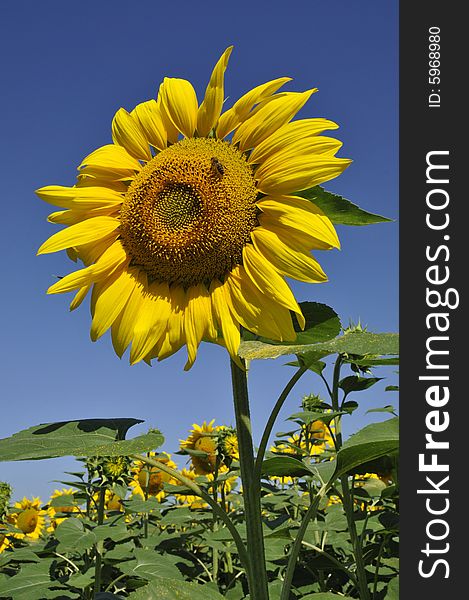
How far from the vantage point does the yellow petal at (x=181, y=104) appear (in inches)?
68.4

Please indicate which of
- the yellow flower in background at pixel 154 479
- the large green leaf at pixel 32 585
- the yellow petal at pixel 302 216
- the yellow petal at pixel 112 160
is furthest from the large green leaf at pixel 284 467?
the yellow flower in background at pixel 154 479

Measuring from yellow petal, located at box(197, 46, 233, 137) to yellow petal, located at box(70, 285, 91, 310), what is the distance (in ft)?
1.58

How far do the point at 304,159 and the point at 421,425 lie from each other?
26.1 inches

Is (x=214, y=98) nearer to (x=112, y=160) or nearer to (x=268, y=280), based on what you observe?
(x=112, y=160)

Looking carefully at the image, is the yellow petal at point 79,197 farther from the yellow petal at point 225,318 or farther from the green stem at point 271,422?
the green stem at point 271,422

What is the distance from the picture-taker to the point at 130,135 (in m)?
1.80

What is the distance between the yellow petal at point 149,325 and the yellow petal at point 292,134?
42cm

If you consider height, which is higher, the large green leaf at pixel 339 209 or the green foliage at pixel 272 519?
the large green leaf at pixel 339 209

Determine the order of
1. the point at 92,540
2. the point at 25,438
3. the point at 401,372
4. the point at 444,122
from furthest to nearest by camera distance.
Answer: the point at 92,540, the point at 444,122, the point at 401,372, the point at 25,438

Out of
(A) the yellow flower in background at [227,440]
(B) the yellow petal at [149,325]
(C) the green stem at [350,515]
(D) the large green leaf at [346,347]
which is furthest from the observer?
(A) the yellow flower in background at [227,440]

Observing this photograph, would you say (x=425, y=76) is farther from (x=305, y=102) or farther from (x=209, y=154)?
(x=209, y=154)

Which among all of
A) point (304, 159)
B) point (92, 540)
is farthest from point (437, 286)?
point (92, 540)

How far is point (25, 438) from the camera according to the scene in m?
1.57

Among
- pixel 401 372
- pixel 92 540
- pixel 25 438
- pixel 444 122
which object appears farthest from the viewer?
pixel 92 540
